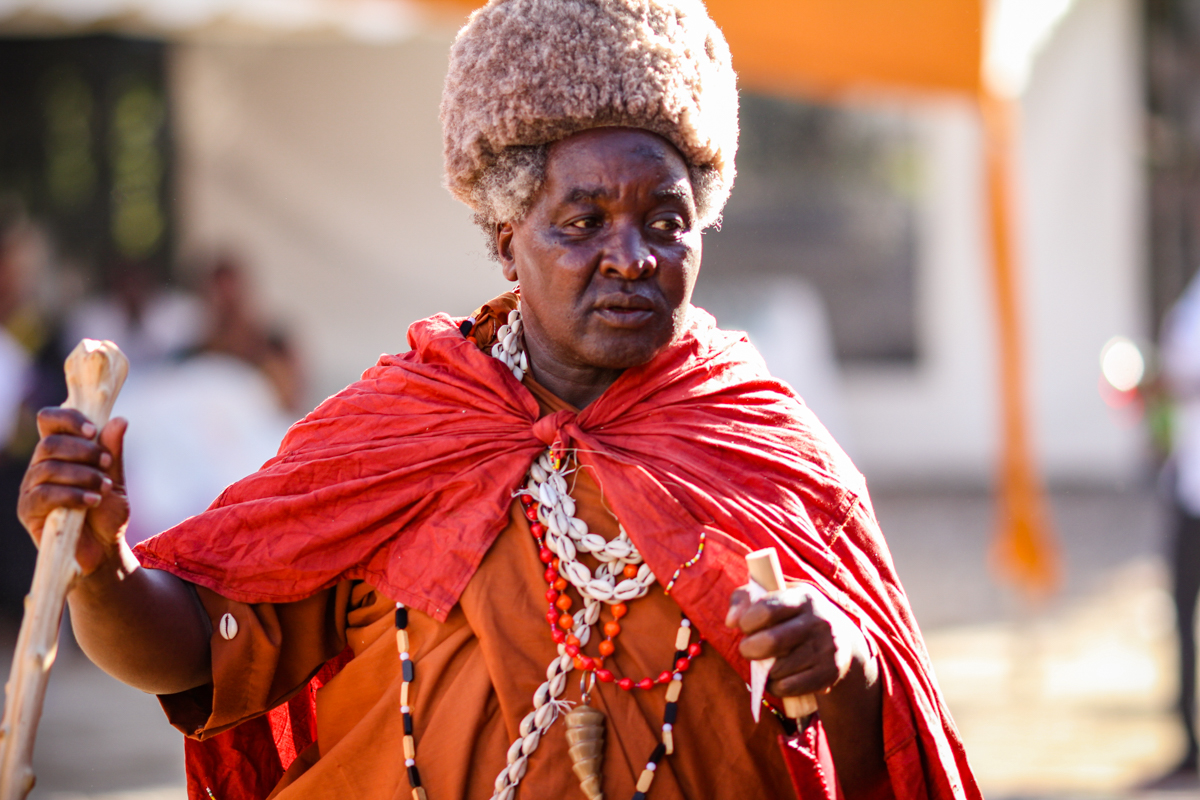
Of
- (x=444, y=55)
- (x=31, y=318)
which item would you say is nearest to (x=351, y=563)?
(x=31, y=318)

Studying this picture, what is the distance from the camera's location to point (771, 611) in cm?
209

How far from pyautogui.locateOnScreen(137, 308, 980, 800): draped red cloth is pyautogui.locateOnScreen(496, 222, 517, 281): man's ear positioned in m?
0.18

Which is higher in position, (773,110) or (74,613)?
(773,110)

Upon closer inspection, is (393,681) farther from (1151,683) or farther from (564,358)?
(1151,683)

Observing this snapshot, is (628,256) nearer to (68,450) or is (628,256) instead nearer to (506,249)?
(506,249)

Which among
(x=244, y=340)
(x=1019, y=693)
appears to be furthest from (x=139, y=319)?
(x=1019, y=693)

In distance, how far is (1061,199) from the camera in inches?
500

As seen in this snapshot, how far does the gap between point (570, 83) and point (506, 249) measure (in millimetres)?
410

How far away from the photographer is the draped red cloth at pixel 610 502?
2418 millimetres

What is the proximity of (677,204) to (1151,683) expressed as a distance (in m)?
5.65

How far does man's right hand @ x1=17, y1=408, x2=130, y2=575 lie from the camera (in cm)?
208

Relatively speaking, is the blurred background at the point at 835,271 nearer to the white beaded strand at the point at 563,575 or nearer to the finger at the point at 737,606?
the white beaded strand at the point at 563,575

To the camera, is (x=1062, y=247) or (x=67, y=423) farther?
(x=1062, y=247)

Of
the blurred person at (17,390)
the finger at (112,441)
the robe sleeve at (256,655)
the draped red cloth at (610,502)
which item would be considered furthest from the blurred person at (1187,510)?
the blurred person at (17,390)
